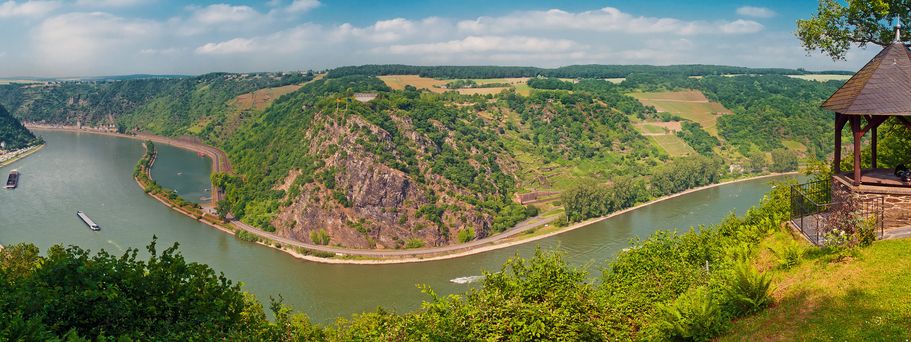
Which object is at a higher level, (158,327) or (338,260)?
(158,327)

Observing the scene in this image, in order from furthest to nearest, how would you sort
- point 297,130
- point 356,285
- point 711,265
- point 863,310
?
1. point 297,130
2. point 356,285
3. point 711,265
4. point 863,310

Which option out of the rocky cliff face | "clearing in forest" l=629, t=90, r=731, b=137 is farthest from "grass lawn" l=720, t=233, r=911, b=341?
"clearing in forest" l=629, t=90, r=731, b=137

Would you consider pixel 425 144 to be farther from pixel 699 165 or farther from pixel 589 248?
pixel 699 165

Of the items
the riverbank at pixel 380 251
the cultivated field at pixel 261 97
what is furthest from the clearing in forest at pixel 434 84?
the riverbank at pixel 380 251

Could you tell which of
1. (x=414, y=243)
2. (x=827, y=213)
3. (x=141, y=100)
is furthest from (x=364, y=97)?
(x=141, y=100)

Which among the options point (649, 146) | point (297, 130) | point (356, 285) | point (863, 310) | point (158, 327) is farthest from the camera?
point (649, 146)

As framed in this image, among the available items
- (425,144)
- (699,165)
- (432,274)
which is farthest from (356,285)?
(699,165)

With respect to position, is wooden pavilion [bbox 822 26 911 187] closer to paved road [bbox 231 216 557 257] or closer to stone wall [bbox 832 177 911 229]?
stone wall [bbox 832 177 911 229]
